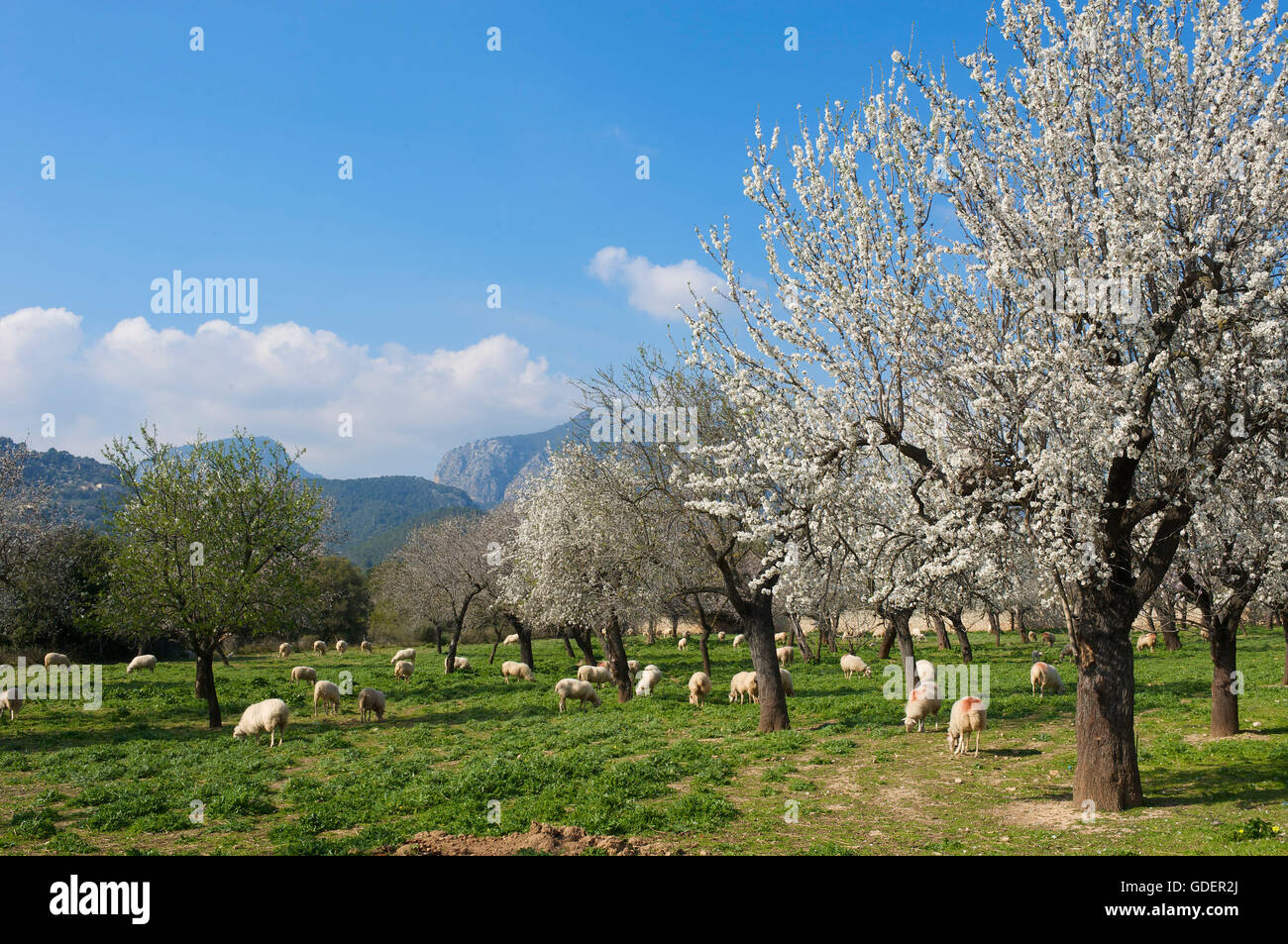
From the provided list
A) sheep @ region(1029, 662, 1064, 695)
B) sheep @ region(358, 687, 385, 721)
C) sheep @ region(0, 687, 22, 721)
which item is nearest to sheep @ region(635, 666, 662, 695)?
sheep @ region(358, 687, 385, 721)

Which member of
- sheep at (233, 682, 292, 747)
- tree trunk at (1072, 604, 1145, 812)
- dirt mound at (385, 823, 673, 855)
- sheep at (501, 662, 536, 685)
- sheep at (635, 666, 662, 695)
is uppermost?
tree trunk at (1072, 604, 1145, 812)

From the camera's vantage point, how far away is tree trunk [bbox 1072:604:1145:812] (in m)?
11.1

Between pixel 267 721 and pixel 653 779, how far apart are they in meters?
13.1

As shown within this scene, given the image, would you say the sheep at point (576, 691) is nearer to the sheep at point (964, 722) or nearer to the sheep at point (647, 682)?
the sheep at point (647, 682)

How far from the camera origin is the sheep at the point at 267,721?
2175cm

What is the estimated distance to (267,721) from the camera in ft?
71.5

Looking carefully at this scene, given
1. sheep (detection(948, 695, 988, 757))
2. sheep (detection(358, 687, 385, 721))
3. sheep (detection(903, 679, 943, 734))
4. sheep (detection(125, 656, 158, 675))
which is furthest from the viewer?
sheep (detection(125, 656, 158, 675))

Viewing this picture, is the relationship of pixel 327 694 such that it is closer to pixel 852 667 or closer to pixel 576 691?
pixel 576 691

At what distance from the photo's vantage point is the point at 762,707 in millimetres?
20688

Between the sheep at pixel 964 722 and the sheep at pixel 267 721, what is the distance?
17775mm

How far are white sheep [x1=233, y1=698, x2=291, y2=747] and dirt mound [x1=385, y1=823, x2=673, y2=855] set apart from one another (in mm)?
12897

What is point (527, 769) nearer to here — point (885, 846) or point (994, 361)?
point (885, 846)

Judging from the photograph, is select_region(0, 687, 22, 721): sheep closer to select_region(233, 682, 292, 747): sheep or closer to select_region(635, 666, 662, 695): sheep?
select_region(233, 682, 292, 747): sheep

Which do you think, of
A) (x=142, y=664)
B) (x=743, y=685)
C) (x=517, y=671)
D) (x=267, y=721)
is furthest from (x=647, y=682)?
(x=142, y=664)
